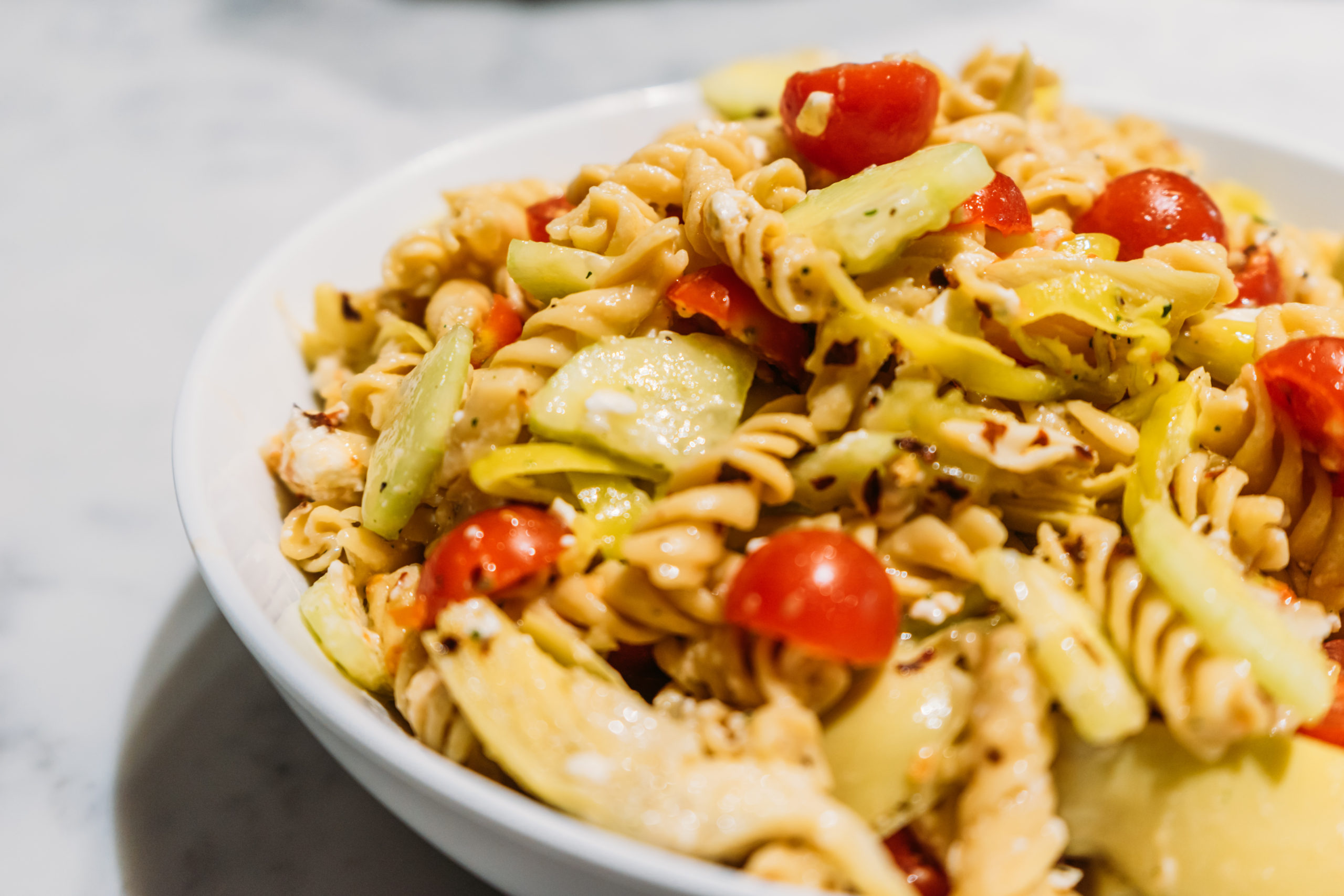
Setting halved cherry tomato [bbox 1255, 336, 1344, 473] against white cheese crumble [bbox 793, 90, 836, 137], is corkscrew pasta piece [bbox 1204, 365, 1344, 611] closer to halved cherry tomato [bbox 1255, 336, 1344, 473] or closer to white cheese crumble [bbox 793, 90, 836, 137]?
halved cherry tomato [bbox 1255, 336, 1344, 473]

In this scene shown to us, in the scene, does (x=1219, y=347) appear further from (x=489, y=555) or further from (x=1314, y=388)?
(x=489, y=555)

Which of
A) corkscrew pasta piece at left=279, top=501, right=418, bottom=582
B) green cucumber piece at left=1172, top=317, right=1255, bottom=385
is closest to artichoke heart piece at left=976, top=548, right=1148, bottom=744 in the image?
green cucumber piece at left=1172, top=317, right=1255, bottom=385

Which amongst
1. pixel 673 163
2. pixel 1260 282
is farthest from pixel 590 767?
pixel 1260 282

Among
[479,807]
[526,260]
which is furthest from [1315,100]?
[479,807]

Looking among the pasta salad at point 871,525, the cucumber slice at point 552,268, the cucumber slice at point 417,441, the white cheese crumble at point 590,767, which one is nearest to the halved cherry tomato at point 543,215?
the pasta salad at point 871,525

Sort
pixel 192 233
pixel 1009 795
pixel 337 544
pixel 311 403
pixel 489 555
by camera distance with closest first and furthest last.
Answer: pixel 1009 795 → pixel 489 555 → pixel 337 544 → pixel 311 403 → pixel 192 233

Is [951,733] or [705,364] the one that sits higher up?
[705,364]

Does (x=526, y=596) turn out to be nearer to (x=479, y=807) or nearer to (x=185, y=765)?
(x=479, y=807)
